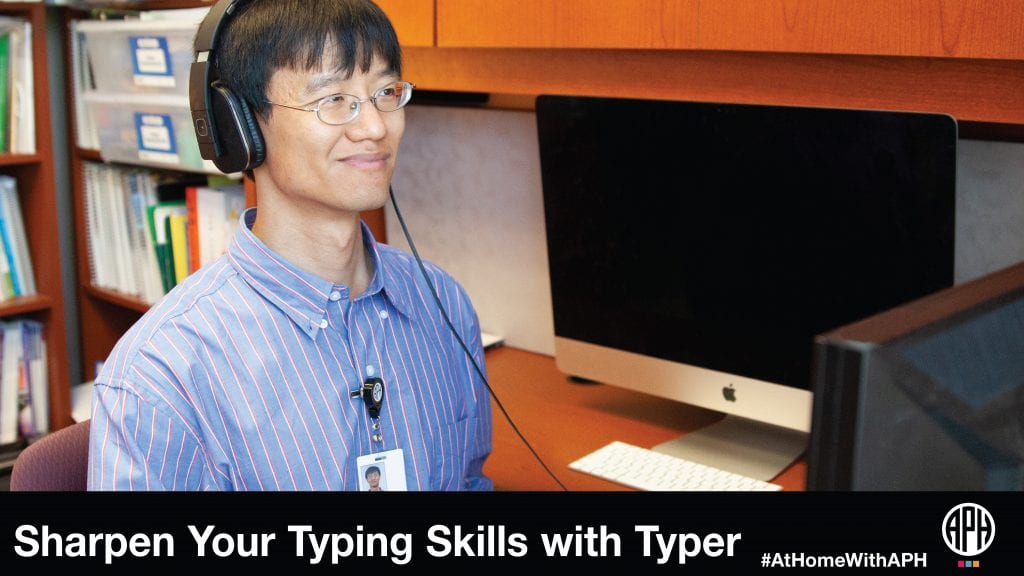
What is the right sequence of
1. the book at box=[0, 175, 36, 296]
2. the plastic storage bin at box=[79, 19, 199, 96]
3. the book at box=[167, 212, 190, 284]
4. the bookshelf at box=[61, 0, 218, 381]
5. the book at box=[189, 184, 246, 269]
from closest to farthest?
the plastic storage bin at box=[79, 19, 199, 96] < the book at box=[189, 184, 246, 269] < the book at box=[167, 212, 190, 284] < the book at box=[0, 175, 36, 296] < the bookshelf at box=[61, 0, 218, 381]

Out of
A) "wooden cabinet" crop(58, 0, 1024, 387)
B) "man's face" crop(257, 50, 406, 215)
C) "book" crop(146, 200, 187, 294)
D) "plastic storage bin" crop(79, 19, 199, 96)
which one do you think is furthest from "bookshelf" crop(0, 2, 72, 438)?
"man's face" crop(257, 50, 406, 215)

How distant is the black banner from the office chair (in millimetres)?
546

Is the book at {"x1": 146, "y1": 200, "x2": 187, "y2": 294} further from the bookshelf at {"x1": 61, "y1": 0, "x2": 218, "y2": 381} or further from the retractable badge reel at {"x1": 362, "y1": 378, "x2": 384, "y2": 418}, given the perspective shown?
the retractable badge reel at {"x1": 362, "y1": 378, "x2": 384, "y2": 418}

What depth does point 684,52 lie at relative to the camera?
1341 mm

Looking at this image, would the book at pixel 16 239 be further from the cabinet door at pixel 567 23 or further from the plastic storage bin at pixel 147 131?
the cabinet door at pixel 567 23

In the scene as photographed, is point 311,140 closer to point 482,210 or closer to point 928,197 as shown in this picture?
point 928,197

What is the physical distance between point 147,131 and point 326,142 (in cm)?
132

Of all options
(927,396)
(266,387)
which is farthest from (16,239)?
(927,396)

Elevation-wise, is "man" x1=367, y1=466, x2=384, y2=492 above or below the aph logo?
below

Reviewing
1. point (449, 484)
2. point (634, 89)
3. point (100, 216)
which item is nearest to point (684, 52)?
point (634, 89)

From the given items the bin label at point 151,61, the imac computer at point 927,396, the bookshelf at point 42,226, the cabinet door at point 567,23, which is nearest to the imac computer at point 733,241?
the cabinet door at point 567,23

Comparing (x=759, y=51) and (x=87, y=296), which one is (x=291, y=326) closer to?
(x=759, y=51)

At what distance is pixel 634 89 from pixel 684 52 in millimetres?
103

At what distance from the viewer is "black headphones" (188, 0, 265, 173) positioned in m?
1.18
